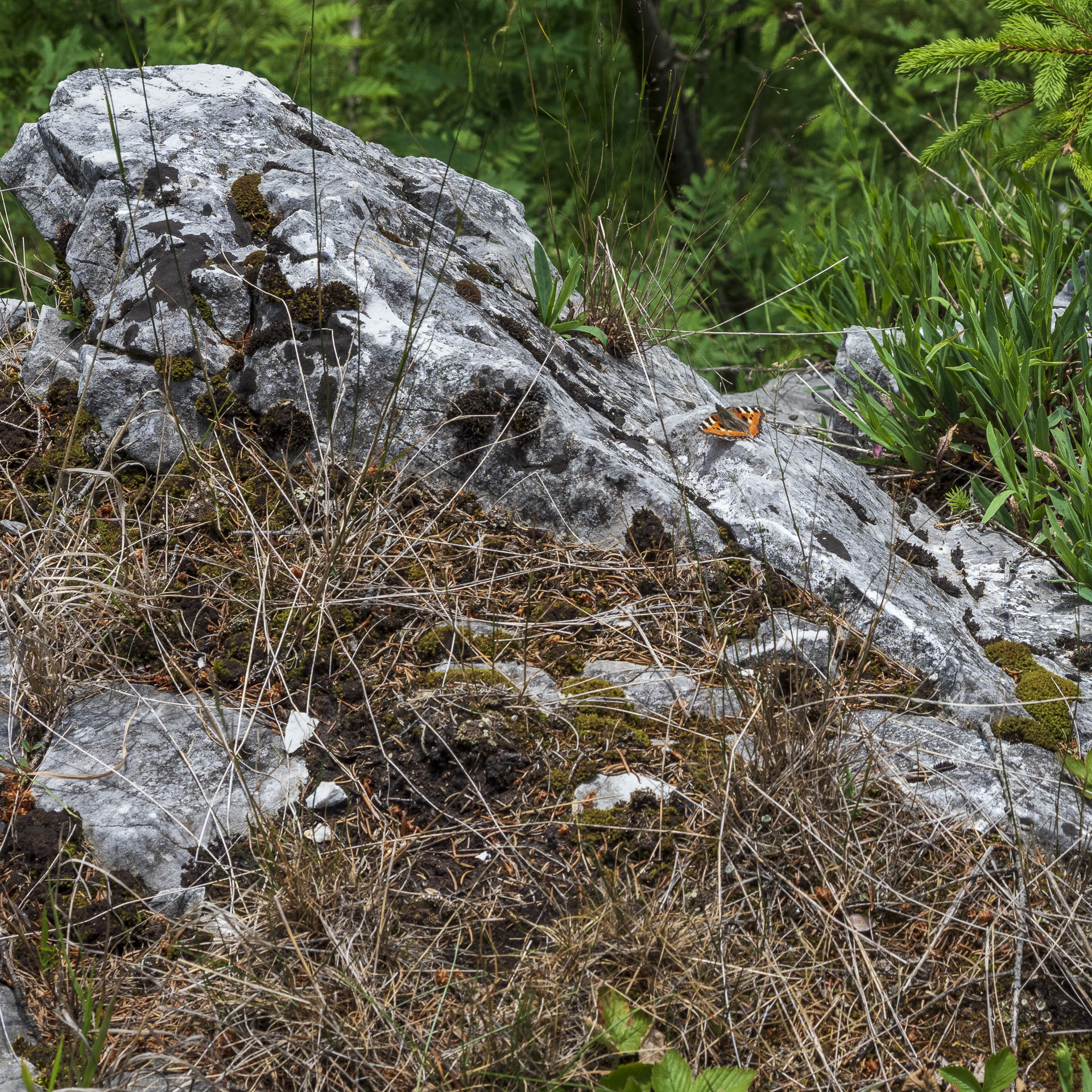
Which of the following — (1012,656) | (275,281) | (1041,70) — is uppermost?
(1041,70)

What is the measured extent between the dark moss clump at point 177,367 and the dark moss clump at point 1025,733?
2.31 metres

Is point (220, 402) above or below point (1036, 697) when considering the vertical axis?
above

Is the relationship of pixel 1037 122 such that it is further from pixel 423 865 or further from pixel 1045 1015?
pixel 423 865

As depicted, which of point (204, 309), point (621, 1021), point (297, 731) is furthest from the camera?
point (204, 309)

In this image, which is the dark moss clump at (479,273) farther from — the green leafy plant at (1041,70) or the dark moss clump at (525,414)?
the green leafy plant at (1041,70)

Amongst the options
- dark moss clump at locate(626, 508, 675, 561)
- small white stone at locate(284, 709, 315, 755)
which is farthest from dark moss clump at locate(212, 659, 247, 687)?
dark moss clump at locate(626, 508, 675, 561)

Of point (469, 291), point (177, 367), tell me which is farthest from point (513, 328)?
point (177, 367)

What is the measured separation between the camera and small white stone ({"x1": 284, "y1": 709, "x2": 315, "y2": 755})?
1.92m

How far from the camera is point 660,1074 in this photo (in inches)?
56.3

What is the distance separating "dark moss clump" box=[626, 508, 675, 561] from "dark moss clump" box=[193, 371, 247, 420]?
115cm

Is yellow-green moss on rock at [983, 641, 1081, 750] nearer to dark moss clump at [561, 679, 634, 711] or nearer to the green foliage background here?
dark moss clump at [561, 679, 634, 711]

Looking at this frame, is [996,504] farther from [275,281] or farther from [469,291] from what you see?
[275,281]

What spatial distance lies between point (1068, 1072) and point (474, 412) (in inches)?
76.3

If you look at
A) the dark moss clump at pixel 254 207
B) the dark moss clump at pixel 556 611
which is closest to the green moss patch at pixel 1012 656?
the dark moss clump at pixel 556 611
